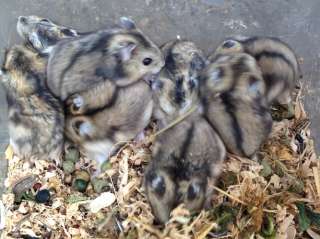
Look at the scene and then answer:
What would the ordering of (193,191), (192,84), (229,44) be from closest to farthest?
(193,191) → (192,84) → (229,44)

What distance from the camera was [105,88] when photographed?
3.79 meters

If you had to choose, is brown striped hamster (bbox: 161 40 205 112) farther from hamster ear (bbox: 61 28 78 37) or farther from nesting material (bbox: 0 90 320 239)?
hamster ear (bbox: 61 28 78 37)

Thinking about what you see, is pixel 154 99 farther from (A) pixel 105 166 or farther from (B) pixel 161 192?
(B) pixel 161 192

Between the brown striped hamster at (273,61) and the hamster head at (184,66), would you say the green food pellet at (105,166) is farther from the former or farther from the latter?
the brown striped hamster at (273,61)

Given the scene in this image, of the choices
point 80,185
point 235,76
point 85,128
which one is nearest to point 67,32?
point 85,128

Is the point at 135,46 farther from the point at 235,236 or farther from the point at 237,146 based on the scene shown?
the point at 235,236

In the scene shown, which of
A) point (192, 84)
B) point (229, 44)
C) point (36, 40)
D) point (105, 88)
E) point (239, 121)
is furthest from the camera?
point (36, 40)

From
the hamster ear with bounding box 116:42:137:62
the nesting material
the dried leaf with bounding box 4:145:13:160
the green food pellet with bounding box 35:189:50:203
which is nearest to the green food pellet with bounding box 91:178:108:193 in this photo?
the nesting material

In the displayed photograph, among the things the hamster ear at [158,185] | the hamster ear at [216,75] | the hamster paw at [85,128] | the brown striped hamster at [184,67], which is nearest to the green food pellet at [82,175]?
the hamster paw at [85,128]

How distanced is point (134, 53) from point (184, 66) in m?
0.28

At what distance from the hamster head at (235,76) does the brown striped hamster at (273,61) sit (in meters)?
0.10

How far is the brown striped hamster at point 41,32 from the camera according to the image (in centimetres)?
412

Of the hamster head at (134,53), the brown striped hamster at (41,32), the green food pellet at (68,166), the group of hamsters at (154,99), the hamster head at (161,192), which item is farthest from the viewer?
the brown striped hamster at (41,32)

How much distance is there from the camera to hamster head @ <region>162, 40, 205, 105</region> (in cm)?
389
